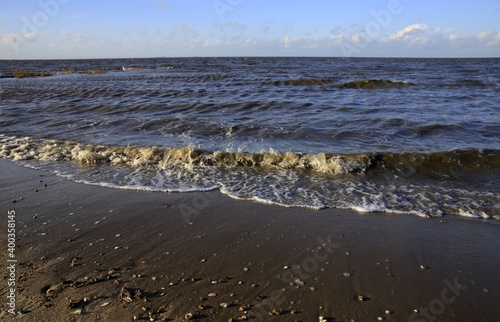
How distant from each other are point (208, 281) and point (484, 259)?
10.8 feet

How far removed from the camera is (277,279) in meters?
3.89

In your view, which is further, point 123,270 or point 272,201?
point 272,201

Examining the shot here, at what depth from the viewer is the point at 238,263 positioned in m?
4.23

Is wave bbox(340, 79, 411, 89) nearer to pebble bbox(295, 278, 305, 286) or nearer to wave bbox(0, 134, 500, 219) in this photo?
wave bbox(0, 134, 500, 219)

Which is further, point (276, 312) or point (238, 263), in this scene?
point (238, 263)

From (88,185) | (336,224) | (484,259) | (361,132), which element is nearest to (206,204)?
(336,224)

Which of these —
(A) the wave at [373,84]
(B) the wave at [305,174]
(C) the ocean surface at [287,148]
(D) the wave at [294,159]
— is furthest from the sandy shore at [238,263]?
(A) the wave at [373,84]

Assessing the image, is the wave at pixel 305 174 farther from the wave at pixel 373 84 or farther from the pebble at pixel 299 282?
the wave at pixel 373 84

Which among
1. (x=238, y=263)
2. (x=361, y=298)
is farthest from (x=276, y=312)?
(x=238, y=263)

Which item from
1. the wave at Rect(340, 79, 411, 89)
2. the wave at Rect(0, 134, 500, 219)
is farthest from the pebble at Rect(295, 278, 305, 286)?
the wave at Rect(340, 79, 411, 89)

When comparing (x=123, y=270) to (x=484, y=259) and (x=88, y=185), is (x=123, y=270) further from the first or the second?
(x=484, y=259)

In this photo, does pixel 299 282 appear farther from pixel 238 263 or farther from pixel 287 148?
pixel 287 148

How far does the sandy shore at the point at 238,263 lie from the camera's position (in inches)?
134

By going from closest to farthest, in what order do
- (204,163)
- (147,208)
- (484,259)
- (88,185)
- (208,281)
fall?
(208,281)
(484,259)
(147,208)
(88,185)
(204,163)
